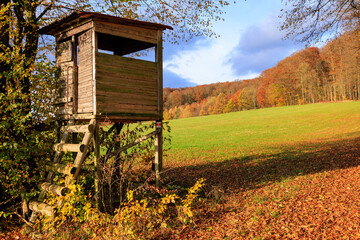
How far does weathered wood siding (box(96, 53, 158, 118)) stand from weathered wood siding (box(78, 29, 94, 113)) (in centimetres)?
32

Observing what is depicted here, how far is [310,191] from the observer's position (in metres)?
8.98

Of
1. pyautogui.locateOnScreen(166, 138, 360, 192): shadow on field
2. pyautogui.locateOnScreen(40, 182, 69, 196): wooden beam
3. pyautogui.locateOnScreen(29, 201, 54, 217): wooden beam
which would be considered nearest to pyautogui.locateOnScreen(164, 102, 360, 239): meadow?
pyautogui.locateOnScreen(166, 138, 360, 192): shadow on field

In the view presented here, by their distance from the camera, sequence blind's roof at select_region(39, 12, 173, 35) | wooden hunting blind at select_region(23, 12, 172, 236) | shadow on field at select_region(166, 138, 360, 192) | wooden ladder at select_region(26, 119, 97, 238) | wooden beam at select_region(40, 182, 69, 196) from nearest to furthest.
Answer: wooden beam at select_region(40, 182, 69, 196), wooden ladder at select_region(26, 119, 97, 238), wooden hunting blind at select_region(23, 12, 172, 236), blind's roof at select_region(39, 12, 173, 35), shadow on field at select_region(166, 138, 360, 192)

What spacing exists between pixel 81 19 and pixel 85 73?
1.75m

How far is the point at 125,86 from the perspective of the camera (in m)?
8.88

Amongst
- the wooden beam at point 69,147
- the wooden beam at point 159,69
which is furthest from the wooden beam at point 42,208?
the wooden beam at point 159,69

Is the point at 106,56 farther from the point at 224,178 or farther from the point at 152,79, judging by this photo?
the point at 224,178

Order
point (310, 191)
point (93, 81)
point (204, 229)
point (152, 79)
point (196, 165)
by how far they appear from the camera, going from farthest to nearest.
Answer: point (196, 165)
point (152, 79)
point (310, 191)
point (93, 81)
point (204, 229)

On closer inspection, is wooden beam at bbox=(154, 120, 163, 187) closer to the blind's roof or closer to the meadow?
the meadow

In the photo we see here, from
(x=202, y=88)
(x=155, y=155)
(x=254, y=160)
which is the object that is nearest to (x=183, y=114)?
(x=202, y=88)

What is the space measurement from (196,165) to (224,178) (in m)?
3.85

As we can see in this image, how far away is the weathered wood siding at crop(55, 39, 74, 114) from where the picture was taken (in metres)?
9.00

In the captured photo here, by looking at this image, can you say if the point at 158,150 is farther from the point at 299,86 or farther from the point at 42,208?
the point at 299,86

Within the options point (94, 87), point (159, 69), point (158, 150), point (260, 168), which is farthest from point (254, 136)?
point (94, 87)
